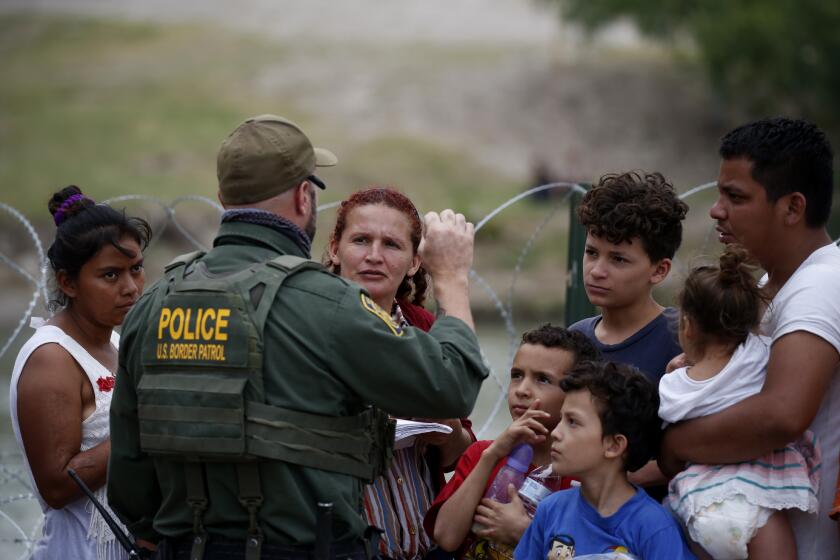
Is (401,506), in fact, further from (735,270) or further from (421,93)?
(421,93)

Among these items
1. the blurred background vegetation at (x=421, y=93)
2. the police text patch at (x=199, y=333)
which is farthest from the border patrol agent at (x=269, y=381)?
the blurred background vegetation at (x=421, y=93)

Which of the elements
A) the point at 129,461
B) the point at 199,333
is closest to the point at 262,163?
the point at 199,333

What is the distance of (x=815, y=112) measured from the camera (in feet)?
94.8


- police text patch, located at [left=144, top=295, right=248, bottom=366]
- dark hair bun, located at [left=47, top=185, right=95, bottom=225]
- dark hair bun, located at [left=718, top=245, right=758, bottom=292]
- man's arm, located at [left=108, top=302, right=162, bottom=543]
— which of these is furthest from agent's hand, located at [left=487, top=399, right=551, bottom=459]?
dark hair bun, located at [left=47, top=185, right=95, bottom=225]

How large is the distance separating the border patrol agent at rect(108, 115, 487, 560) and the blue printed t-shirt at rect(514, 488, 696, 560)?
19.3 inches

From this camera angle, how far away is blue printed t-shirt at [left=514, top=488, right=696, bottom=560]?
3.31m

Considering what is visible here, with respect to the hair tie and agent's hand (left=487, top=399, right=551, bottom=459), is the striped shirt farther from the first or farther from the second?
the hair tie

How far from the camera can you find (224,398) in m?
3.12

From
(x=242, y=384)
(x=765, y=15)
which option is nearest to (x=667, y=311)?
(x=242, y=384)

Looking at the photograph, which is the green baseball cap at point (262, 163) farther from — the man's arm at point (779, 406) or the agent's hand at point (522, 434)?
the man's arm at point (779, 406)

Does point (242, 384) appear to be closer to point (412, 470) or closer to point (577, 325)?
point (412, 470)

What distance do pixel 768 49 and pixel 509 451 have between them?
86.5 ft

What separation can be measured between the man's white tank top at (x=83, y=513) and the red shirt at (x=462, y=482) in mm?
1148

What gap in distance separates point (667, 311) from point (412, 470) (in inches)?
40.4
